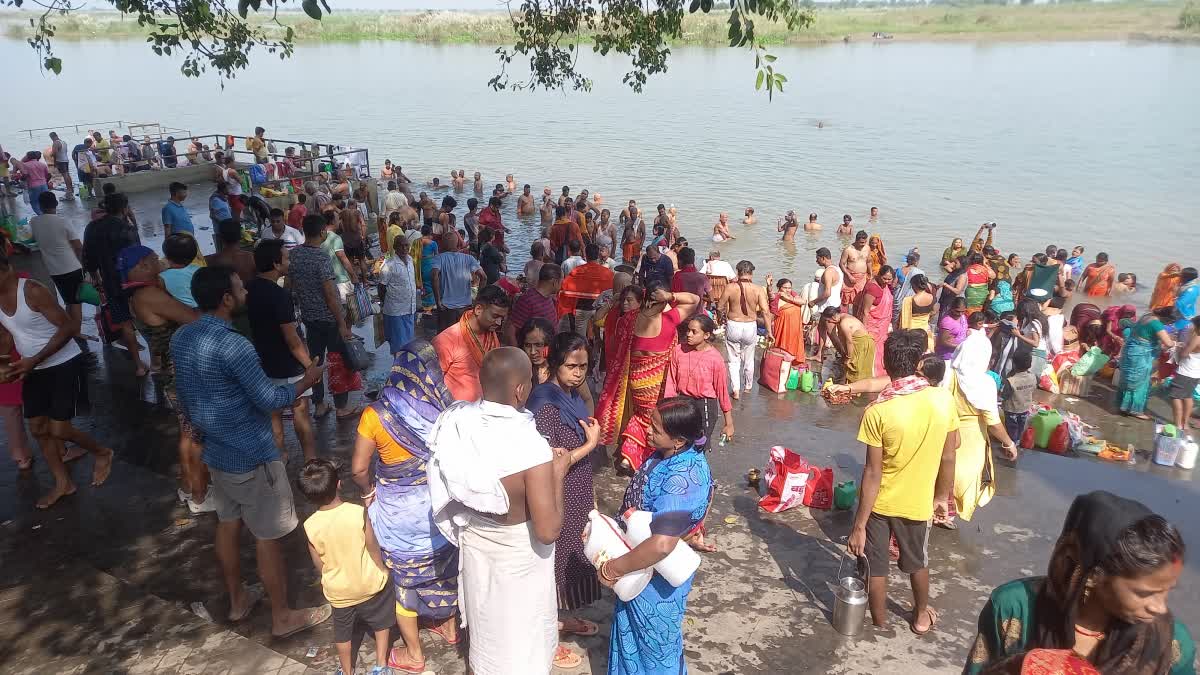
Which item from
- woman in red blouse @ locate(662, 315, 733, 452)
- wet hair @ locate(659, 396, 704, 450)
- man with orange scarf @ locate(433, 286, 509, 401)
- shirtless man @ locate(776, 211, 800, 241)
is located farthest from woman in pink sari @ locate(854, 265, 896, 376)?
shirtless man @ locate(776, 211, 800, 241)

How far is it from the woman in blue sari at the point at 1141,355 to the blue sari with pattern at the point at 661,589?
6753mm

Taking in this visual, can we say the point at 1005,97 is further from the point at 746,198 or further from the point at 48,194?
the point at 48,194

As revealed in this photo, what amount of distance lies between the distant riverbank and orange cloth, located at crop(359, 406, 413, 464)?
80713mm

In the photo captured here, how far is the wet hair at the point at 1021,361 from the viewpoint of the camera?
23.2 feet

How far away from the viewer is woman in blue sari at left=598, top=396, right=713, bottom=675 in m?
2.95

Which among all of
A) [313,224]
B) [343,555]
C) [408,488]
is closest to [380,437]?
[408,488]

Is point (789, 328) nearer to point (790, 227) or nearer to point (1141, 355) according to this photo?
point (1141, 355)

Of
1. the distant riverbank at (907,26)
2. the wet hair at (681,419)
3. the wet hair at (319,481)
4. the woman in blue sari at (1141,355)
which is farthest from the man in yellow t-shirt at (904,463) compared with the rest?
the distant riverbank at (907,26)

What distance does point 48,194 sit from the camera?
7258mm

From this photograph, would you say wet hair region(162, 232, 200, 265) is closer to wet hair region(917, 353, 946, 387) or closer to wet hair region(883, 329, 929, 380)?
wet hair region(883, 329, 929, 380)

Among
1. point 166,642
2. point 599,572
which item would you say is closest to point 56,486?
point 166,642

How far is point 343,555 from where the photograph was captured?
3318 millimetres

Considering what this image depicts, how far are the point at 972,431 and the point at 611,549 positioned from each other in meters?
2.98

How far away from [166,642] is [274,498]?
0.78m
